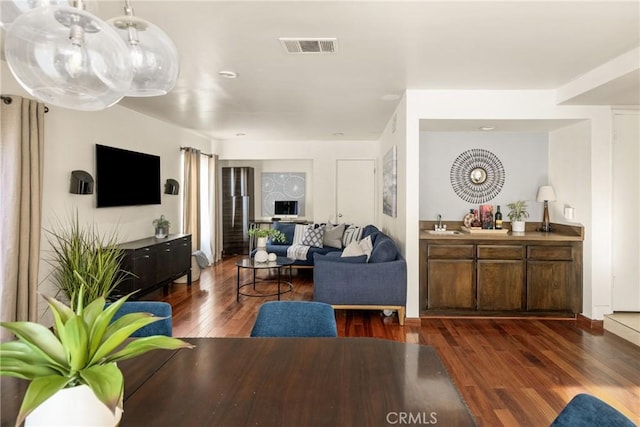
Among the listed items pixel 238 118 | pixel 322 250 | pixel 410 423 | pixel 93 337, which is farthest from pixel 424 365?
pixel 322 250

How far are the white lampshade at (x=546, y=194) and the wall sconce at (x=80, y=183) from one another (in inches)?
197

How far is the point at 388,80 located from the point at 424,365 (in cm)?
295

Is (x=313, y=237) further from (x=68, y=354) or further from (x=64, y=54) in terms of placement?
(x=68, y=354)

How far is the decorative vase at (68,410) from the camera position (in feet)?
2.56

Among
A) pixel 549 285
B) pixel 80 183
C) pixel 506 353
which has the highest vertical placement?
pixel 80 183

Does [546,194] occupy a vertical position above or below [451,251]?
above

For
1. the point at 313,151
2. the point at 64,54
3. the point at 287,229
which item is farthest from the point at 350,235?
the point at 64,54

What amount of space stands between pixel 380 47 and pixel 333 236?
14.0 ft

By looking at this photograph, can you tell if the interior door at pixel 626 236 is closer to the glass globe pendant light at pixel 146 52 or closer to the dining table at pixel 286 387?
the dining table at pixel 286 387

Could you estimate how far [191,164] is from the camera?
6449 millimetres

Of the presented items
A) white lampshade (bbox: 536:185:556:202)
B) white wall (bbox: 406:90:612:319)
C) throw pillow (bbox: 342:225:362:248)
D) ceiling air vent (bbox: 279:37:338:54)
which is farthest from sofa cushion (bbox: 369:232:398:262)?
throw pillow (bbox: 342:225:362:248)

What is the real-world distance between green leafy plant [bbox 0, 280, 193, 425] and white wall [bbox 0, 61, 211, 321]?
10.9 ft

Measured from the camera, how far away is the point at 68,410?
2.57 feet

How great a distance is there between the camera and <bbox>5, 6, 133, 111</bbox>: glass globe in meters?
0.95
